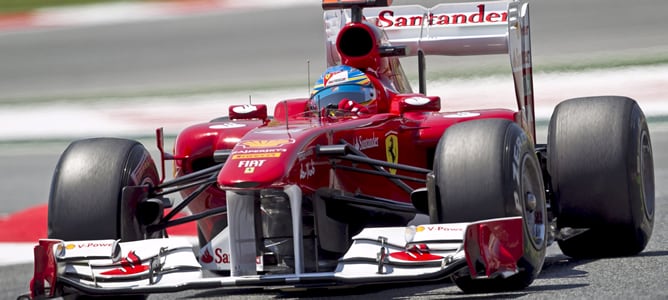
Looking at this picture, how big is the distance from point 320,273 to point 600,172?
2198mm

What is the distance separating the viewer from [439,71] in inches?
656

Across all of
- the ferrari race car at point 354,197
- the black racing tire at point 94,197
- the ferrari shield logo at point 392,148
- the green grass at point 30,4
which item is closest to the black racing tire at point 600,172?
the ferrari race car at point 354,197

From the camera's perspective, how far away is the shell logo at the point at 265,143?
6.46m

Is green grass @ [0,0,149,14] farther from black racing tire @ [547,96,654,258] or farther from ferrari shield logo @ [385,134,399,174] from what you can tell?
black racing tire @ [547,96,654,258]

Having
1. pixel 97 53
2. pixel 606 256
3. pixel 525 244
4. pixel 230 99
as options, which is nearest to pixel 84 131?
pixel 230 99

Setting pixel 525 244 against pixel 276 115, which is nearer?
pixel 525 244

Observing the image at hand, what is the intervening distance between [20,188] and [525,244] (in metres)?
8.41

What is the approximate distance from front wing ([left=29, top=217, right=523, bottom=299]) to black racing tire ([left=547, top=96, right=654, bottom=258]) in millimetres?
1365

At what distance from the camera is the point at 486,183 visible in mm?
6191

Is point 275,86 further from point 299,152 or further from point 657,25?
point 299,152

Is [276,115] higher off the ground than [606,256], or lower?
higher

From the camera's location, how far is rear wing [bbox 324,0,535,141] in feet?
30.4

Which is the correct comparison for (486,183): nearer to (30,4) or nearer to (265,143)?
(265,143)

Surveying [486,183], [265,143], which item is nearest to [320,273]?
[265,143]
